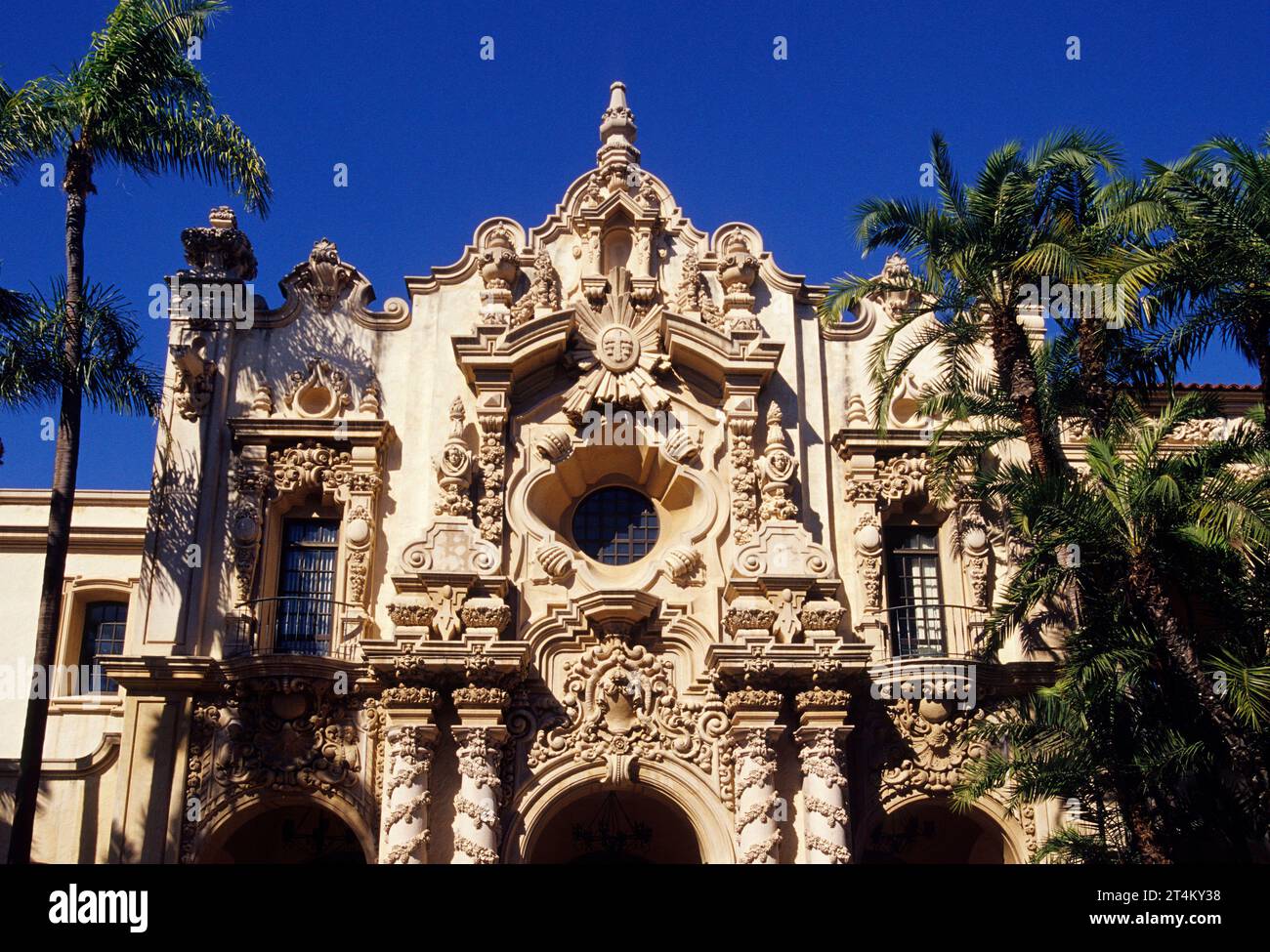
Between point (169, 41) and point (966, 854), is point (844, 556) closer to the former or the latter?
point (966, 854)

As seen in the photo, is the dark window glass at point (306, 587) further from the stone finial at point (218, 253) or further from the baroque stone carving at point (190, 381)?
the stone finial at point (218, 253)

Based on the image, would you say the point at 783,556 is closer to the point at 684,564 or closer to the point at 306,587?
the point at 684,564

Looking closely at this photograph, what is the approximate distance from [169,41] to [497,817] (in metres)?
12.5

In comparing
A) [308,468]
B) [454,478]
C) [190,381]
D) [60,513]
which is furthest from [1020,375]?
[60,513]

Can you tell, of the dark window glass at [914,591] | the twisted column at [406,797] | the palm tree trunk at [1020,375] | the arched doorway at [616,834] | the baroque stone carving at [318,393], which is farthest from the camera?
the baroque stone carving at [318,393]

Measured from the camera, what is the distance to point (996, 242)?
69.2ft

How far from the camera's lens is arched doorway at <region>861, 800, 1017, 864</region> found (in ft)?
74.7

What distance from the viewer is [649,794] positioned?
71.8 feet

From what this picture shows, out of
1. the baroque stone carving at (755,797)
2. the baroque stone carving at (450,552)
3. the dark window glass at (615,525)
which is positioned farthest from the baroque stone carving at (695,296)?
the baroque stone carving at (755,797)

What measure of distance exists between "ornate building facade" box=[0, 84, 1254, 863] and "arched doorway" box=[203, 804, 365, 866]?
55 millimetres

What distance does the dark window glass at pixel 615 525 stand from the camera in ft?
79.6

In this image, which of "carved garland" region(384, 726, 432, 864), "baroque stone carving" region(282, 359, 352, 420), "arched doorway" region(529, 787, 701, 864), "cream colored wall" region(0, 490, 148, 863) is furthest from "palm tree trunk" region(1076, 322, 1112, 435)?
"cream colored wall" region(0, 490, 148, 863)

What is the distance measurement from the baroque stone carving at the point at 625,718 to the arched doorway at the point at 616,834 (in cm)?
174

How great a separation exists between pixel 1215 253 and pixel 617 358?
30.8 feet
